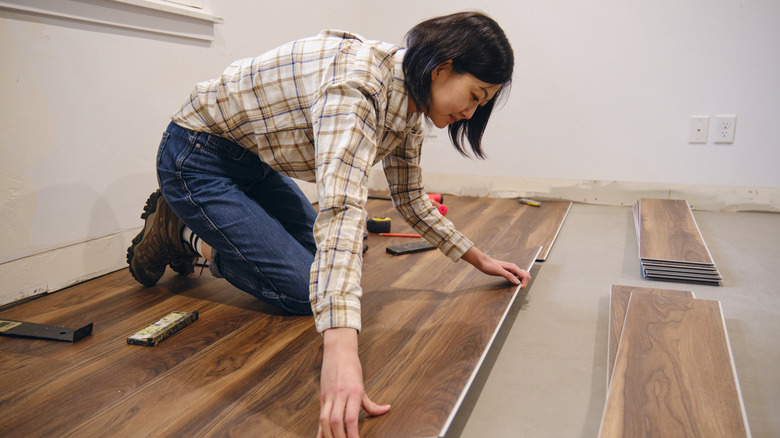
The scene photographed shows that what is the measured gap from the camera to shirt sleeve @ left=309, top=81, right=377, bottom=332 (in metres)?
0.94

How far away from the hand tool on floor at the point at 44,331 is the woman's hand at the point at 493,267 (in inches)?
43.2

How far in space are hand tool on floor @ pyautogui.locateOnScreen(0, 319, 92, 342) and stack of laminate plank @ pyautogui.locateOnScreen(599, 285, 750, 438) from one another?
1.34 m

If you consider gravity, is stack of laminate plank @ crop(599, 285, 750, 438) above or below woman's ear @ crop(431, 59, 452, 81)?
below

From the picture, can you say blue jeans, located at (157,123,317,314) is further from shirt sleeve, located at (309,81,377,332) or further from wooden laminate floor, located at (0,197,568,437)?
shirt sleeve, located at (309,81,377,332)

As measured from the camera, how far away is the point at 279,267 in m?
1.56

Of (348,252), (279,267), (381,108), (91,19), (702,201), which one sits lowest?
(702,201)

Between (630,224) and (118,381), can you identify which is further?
(630,224)

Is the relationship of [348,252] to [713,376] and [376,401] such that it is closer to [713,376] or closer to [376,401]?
[376,401]

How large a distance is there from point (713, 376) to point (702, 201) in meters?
2.38

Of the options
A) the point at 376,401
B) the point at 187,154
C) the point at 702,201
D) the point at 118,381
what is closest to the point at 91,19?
the point at 187,154

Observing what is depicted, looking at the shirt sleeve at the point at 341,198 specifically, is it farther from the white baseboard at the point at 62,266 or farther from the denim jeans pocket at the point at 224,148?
the white baseboard at the point at 62,266

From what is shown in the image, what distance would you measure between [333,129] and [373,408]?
53 cm

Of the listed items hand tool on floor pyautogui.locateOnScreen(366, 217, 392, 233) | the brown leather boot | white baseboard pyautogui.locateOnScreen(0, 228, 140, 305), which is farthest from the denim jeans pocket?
hand tool on floor pyautogui.locateOnScreen(366, 217, 392, 233)

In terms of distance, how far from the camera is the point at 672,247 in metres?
2.21
